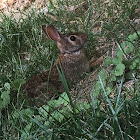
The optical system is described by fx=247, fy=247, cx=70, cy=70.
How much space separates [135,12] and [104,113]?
2697 millimetres

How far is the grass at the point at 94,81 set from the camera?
7.20 feet

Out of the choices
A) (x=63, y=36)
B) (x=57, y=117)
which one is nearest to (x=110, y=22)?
(x=63, y=36)

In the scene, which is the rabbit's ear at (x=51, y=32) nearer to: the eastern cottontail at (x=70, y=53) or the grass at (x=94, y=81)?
the eastern cottontail at (x=70, y=53)

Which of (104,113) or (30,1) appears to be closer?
(104,113)

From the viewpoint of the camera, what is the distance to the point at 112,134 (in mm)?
2098

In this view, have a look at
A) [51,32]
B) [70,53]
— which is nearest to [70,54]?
[70,53]

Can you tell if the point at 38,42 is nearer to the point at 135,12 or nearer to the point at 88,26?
the point at 88,26

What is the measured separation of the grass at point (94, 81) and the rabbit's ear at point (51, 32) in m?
0.22

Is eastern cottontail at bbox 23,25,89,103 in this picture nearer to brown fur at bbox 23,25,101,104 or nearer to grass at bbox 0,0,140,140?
brown fur at bbox 23,25,101,104

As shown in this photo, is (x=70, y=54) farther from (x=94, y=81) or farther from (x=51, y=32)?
(x=94, y=81)

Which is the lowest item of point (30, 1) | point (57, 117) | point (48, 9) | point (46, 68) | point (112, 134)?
point (112, 134)

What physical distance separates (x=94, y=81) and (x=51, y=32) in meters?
1.40

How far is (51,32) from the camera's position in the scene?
14.1 feet

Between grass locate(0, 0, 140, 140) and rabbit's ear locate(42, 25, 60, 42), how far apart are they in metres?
0.22
